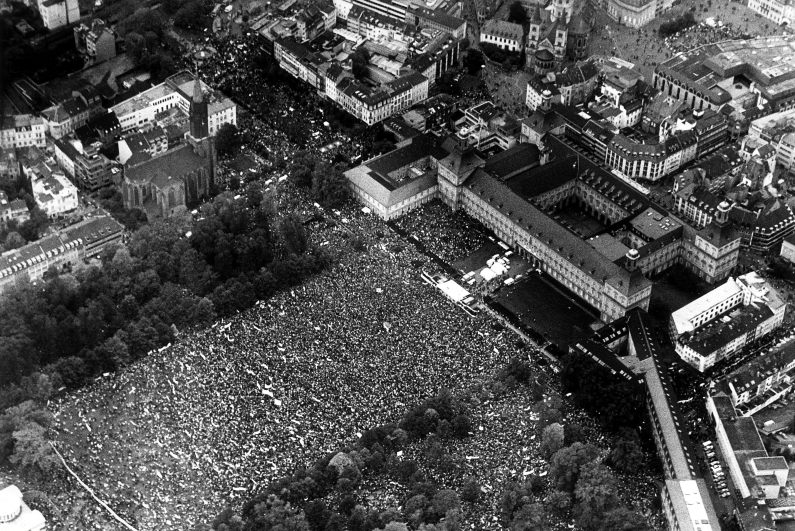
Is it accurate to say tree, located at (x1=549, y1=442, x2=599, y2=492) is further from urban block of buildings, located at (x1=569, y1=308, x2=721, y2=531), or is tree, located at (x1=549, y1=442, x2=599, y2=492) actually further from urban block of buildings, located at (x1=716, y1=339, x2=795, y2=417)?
urban block of buildings, located at (x1=716, y1=339, x2=795, y2=417)

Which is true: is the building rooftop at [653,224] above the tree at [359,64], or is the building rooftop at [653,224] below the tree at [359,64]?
above

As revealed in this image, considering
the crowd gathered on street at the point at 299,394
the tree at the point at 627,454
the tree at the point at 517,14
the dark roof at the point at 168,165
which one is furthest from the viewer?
the tree at the point at 517,14

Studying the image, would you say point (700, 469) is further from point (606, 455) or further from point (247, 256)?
point (247, 256)

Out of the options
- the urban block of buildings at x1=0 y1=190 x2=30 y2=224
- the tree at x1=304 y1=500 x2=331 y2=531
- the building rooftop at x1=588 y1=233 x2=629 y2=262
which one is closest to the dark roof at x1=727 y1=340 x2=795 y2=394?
the building rooftop at x1=588 y1=233 x2=629 y2=262

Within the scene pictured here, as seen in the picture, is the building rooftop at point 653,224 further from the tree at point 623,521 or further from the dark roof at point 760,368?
the tree at point 623,521

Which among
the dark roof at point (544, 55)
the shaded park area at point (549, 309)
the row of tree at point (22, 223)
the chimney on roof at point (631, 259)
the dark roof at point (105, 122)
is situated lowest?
the shaded park area at point (549, 309)

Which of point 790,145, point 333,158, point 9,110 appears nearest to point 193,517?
point 333,158

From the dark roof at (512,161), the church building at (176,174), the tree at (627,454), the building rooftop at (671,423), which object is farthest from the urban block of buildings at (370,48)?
the tree at (627,454)

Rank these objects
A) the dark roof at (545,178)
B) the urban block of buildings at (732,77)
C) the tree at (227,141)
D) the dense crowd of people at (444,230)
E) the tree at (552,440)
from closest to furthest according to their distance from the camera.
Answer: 1. the tree at (552,440)
2. the dense crowd of people at (444,230)
3. the dark roof at (545,178)
4. the tree at (227,141)
5. the urban block of buildings at (732,77)
